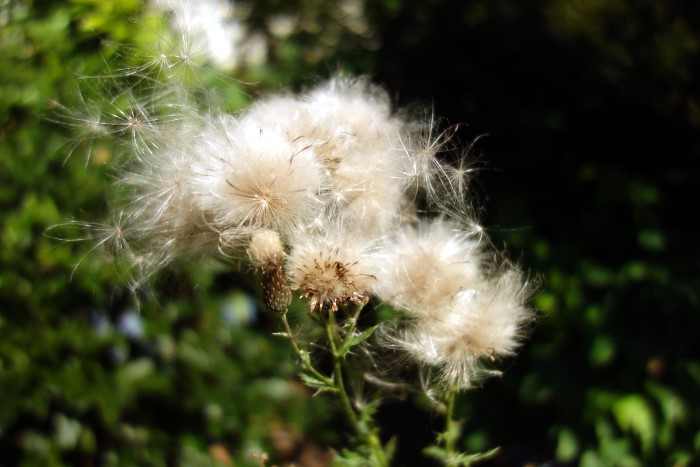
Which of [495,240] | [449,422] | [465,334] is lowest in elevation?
[495,240]

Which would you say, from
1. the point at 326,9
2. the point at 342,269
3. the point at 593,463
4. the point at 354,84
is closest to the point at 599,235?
the point at 593,463

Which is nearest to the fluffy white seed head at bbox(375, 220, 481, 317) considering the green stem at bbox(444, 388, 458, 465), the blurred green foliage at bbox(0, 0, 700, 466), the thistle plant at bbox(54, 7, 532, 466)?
the thistle plant at bbox(54, 7, 532, 466)

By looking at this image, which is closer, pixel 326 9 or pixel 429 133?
pixel 429 133

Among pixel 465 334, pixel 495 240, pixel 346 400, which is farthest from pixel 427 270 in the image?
pixel 495 240

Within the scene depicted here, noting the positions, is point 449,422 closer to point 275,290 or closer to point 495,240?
point 275,290

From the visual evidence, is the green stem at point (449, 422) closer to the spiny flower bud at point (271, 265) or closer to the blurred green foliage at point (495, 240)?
the spiny flower bud at point (271, 265)

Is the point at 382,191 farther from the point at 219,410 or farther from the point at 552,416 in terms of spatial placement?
the point at 552,416

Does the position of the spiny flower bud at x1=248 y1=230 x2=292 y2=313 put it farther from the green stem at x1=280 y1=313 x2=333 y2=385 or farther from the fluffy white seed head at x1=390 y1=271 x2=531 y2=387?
the fluffy white seed head at x1=390 y1=271 x2=531 y2=387
